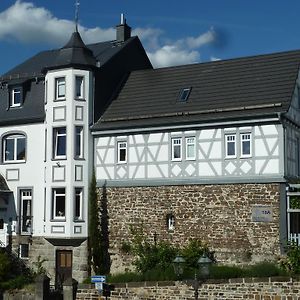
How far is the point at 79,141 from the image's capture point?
29469mm

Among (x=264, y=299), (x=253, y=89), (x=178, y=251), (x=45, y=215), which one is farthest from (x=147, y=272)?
(x=253, y=89)

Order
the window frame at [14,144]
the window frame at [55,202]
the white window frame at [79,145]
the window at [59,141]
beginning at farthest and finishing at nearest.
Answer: the window frame at [14,144]
the window at [59,141]
the white window frame at [79,145]
the window frame at [55,202]

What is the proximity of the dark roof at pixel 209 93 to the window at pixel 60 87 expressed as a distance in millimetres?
2000

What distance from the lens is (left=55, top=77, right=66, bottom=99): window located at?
2967cm

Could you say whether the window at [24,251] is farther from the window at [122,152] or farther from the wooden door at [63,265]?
the window at [122,152]

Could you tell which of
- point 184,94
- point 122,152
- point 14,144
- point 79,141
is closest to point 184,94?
point 184,94

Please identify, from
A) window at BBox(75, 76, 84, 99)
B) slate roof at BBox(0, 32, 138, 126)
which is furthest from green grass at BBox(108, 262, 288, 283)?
slate roof at BBox(0, 32, 138, 126)

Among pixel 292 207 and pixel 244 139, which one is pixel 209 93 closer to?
pixel 244 139

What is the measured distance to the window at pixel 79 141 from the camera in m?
29.3

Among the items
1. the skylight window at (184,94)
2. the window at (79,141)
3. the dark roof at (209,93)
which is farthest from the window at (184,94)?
the window at (79,141)

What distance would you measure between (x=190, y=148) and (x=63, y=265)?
7727 millimetres

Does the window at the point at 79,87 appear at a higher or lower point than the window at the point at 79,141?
higher

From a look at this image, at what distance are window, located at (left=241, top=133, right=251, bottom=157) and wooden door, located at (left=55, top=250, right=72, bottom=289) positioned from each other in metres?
8.83

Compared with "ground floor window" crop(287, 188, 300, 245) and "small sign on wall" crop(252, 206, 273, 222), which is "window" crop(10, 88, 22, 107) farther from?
"ground floor window" crop(287, 188, 300, 245)
